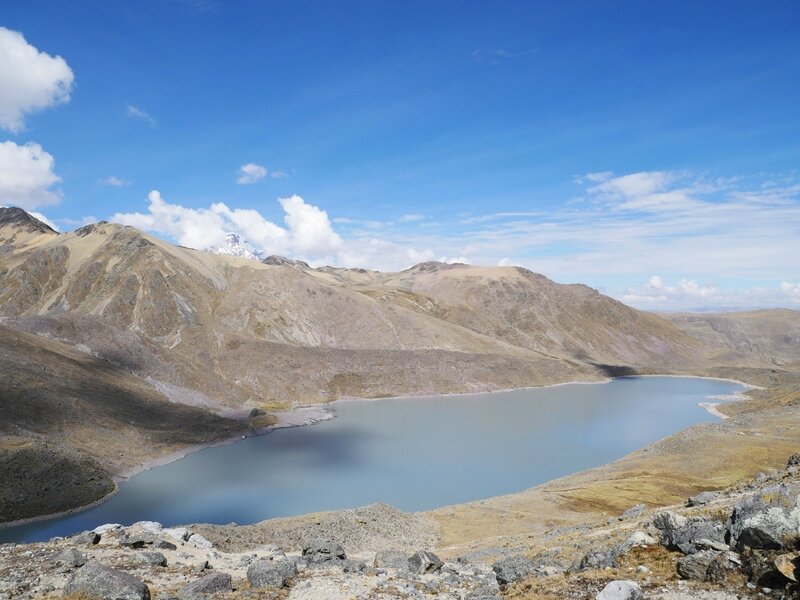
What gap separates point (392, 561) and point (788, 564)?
1435 cm

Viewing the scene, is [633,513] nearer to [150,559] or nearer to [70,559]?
[150,559]

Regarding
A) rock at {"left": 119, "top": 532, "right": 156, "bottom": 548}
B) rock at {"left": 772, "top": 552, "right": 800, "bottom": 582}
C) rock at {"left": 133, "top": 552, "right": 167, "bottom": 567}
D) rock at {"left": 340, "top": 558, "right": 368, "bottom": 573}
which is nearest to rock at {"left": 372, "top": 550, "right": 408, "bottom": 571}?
rock at {"left": 340, "top": 558, "right": 368, "bottom": 573}

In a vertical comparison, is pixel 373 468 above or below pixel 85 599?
below

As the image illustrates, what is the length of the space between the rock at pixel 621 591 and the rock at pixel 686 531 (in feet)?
10.2

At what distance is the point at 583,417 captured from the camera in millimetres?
104625

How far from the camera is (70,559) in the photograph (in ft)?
62.0

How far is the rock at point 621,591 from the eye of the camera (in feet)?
40.9

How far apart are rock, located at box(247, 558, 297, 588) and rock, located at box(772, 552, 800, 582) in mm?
14293

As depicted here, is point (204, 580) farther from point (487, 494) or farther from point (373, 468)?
point (373, 468)

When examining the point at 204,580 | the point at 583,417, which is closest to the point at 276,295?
the point at 583,417

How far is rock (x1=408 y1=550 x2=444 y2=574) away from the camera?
67.9ft

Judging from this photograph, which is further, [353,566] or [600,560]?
[353,566]

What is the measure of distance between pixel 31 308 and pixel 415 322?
102140mm

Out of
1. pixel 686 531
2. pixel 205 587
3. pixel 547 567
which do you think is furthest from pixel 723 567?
pixel 205 587
